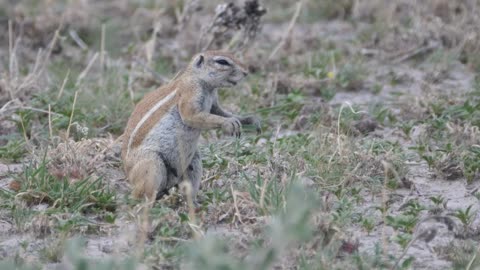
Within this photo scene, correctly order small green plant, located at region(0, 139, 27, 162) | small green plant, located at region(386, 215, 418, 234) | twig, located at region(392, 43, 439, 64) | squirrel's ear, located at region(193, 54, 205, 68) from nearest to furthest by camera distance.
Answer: small green plant, located at region(386, 215, 418, 234)
squirrel's ear, located at region(193, 54, 205, 68)
small green plant, located at region(0, 139, 27, 162)
twig, located at region(392, 43, 439, 64)

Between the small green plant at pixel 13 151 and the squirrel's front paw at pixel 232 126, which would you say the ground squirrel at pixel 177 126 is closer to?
the squirrel's front paw at pixel 232 126

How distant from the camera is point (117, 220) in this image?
6.16m

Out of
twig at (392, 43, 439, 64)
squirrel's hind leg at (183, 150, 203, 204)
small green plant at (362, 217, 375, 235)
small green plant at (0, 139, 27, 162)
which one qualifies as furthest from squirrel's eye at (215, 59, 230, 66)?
twig at (392, 43, 439, 64)

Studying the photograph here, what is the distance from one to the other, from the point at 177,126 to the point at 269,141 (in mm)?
1400

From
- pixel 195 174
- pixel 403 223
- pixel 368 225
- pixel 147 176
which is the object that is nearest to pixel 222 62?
pixel 195 174

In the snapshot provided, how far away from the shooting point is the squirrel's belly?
6.56 metres

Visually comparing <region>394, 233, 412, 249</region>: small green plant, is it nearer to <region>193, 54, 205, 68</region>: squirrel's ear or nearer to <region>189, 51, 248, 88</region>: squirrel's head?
<region>189, 51, 248, 88</region>: squirrel's head

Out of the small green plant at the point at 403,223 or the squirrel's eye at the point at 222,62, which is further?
the squirrel's eye at the point at 222,62

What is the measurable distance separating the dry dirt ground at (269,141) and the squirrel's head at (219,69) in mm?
703

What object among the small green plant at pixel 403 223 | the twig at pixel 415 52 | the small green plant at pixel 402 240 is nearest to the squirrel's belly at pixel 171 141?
the small green plant at pixel 403 223

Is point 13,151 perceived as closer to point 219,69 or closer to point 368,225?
point 219,69

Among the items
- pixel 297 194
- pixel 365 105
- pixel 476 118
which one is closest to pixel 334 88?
pixel 365 105

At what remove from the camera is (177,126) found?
6.62 metres

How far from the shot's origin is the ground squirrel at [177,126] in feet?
21.2
